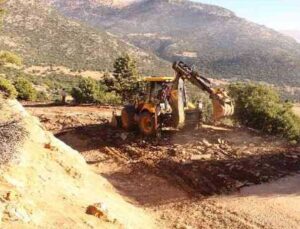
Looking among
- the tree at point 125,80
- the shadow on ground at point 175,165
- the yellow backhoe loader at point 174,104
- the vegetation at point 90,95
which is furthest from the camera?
the tree at point 125,80

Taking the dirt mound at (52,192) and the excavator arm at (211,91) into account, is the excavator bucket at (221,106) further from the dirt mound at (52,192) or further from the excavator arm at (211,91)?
the dirt mound at (52,192)

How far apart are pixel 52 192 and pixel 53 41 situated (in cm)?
7416

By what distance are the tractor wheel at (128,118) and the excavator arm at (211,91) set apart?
241 cm

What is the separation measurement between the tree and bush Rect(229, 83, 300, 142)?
15.0 m

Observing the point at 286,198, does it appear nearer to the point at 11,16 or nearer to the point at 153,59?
the point at 11,16

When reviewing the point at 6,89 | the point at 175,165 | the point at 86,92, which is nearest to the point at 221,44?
the point at 86,92

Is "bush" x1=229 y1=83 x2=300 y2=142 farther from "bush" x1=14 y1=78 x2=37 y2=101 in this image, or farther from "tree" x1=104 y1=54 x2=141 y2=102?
"bush" x1=14 y1=78 x2=37 y2=101

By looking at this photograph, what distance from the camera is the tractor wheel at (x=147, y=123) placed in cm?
1919

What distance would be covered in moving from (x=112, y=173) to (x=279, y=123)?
1395 centimetres

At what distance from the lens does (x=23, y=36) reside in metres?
79.1

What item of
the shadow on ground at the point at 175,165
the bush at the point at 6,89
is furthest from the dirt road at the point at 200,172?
the bush at the point at 6,89

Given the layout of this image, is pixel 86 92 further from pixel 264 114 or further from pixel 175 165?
pixel 175 165

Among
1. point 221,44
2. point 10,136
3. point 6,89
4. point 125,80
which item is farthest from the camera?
point 221,44

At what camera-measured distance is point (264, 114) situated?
26.7 metres
